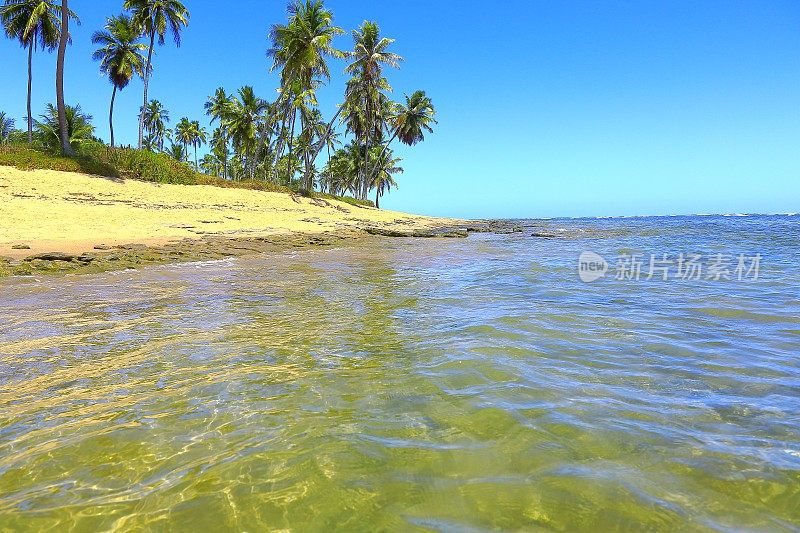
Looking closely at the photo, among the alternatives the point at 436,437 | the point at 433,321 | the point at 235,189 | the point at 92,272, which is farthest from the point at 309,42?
the point at 436,437

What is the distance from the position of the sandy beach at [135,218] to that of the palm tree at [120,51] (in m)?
17.1

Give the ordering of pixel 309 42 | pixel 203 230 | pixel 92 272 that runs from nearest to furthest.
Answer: pixel 92 272 → pixel 203 230 → pixel 309 42

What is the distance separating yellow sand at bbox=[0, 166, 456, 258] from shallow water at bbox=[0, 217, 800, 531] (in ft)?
25.6

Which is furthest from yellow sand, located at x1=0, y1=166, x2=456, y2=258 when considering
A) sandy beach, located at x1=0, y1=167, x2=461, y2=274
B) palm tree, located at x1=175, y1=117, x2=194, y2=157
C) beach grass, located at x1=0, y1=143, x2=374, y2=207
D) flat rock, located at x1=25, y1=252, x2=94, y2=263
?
palm tree, located at x1=175, y1=117, x2=194, y2=157

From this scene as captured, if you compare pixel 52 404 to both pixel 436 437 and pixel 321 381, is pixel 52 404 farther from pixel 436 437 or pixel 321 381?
pixel 436 437

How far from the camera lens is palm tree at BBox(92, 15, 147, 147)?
112ft

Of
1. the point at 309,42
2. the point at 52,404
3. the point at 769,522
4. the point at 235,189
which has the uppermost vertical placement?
the point at 309,42

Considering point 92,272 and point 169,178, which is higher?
point 169,178

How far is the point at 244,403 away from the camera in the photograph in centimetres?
294

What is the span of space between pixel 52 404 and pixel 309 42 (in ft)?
114

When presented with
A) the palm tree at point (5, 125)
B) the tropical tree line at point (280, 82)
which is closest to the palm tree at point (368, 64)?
the tropical tree line at point (280, 82)

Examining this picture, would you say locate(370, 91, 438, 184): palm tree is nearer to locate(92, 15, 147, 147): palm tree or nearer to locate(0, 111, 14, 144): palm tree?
locate(92, 15, 147, 147): palm tree

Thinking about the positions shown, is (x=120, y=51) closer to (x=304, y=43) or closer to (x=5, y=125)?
(x=304, y=43)

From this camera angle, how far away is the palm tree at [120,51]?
3425cm
